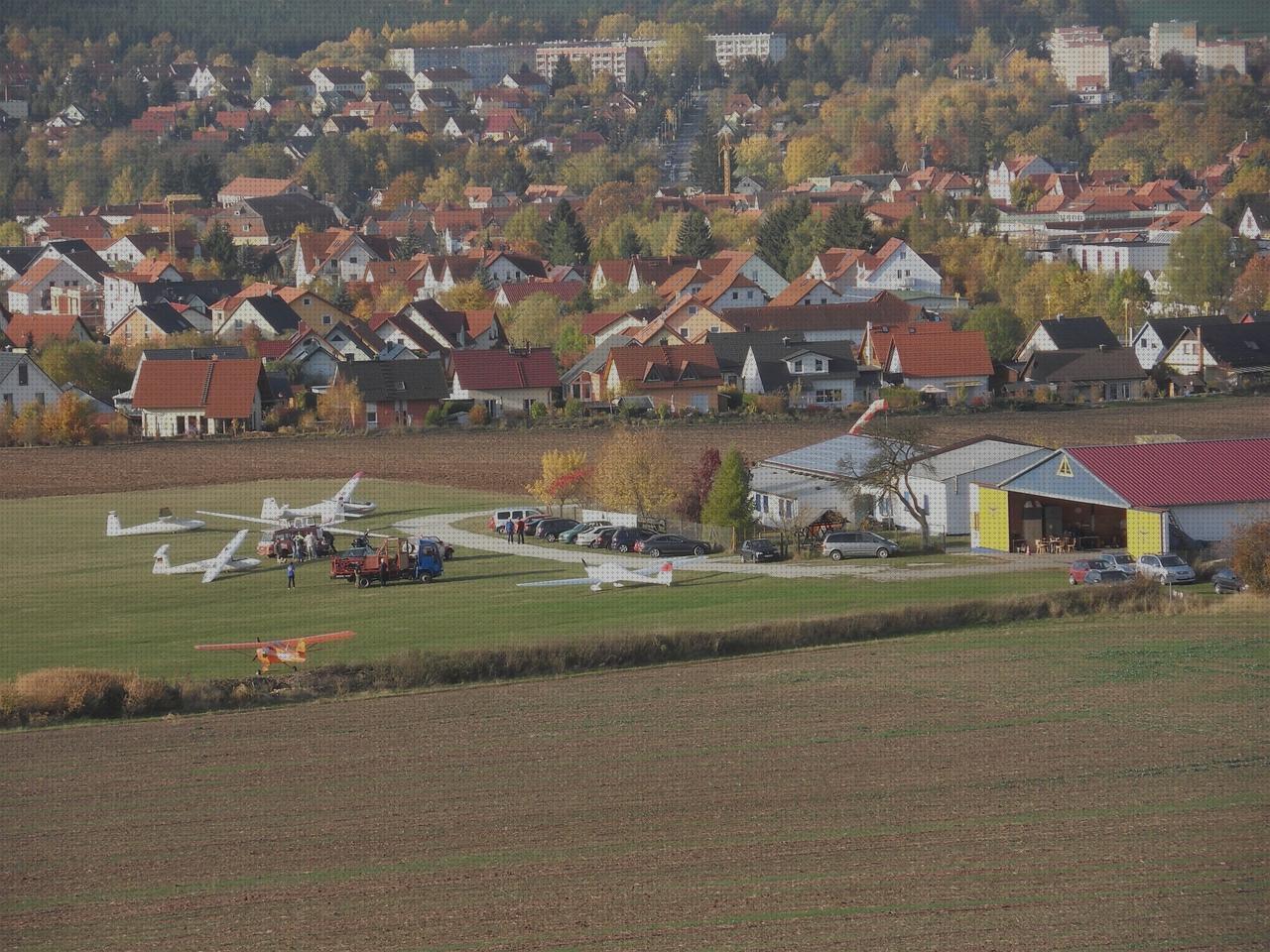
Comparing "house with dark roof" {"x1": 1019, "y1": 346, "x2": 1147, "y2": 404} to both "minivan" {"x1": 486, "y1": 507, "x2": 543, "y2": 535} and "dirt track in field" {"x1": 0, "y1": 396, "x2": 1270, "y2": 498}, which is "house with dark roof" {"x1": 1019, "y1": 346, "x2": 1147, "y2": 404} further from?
"minivan" {"x1": 486, "y1": 507, "x2": 543, "y2": 535}

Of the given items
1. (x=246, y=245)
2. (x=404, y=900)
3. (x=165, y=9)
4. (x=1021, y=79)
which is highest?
(x=165, y=9)

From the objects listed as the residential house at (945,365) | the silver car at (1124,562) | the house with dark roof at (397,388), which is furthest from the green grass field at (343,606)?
the residential house at (945,365)

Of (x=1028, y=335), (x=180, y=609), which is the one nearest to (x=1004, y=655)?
(x=180, y=609)

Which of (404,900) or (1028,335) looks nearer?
(404,900)

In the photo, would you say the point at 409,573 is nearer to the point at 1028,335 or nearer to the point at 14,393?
the point at 14,393

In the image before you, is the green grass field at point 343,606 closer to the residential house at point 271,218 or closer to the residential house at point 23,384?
the residential house at point 23,384
